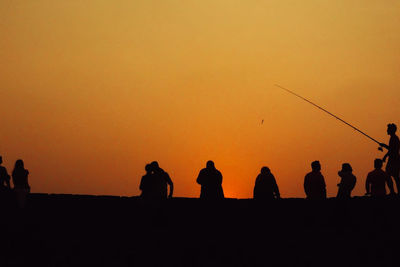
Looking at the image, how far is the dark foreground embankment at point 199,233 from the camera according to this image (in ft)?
32.3

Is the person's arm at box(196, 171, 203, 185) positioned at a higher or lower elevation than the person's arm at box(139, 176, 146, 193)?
higher

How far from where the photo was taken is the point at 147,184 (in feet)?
45.1

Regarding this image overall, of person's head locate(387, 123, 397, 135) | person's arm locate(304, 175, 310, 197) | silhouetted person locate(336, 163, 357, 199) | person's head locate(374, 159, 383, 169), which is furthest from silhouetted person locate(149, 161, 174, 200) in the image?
person's head locate(387, 123, 397, 135)

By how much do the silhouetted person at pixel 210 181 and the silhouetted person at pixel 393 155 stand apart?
11.2 ft

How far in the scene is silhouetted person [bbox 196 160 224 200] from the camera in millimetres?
14523

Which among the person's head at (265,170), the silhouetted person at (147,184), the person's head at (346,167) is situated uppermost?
the person's head at (346,167)

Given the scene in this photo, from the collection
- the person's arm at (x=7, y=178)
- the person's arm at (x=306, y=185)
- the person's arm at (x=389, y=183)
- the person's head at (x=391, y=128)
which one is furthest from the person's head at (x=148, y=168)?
the person's head at (x=391, y=128)

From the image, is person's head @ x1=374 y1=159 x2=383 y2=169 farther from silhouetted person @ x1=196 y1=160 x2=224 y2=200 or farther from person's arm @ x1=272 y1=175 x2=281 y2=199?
silhouetted person @ x1=196 y1=160 x2=224 y2=200

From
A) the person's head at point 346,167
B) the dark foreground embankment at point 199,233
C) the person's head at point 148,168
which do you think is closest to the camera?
the dark foreground embankment at point 199,233

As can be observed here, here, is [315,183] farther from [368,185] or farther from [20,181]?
[20,181]

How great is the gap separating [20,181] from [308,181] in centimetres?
638

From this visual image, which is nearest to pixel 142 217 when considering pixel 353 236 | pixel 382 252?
pixel 353 236

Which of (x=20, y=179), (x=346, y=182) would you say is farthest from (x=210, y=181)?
(x=20, y=179)

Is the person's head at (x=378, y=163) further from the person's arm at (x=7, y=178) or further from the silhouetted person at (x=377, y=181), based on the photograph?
the person's arm at (x=7, y=178)
